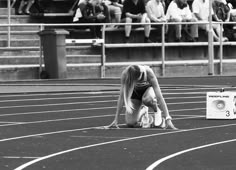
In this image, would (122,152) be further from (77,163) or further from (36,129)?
(36,129)

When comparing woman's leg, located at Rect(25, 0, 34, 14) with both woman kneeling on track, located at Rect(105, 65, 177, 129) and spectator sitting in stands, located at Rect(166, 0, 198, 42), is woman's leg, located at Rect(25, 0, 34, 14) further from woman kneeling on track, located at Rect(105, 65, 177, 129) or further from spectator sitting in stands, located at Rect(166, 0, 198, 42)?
woman kneeling on track, located at Rect(105, 65, 177, 129)

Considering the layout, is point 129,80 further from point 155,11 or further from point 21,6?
point 21,6

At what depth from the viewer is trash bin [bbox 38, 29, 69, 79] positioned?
28.5m

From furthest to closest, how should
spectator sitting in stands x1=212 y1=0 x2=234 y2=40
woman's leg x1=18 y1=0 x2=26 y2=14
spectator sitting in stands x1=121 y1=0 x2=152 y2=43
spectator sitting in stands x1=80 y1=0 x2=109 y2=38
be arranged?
spectator sitting in stands x1=212 y1=0 x2=234 y2=40 → woman's leg x1=18 y1=0 x2=26 y2=14 → spectator sitting in stands x1=121 y1=0 x2=152 y2=43 → spectator sitting in stands x1=80 y1=0 x2=109 y2=38

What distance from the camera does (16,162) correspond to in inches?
475

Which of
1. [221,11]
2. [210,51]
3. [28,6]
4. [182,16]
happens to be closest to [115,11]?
[182,16]

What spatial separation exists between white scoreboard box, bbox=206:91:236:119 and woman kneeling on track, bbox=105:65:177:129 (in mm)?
1180

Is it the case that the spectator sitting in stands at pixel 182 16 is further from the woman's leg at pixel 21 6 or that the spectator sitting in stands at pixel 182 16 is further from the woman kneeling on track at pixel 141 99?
the woman kneeling on track at pixel 141 99

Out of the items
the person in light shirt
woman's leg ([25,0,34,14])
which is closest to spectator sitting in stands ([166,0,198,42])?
the person in light shirt

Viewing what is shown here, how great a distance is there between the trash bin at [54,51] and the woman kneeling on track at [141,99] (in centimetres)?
1189

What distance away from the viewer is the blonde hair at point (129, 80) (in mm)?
15633

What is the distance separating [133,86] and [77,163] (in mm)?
4050

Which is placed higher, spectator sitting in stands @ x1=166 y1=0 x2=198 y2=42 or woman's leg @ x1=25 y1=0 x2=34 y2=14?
woman's leg @ x1=25 y1=0 x2=34 y2=14

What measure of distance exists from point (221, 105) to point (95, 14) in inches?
532
